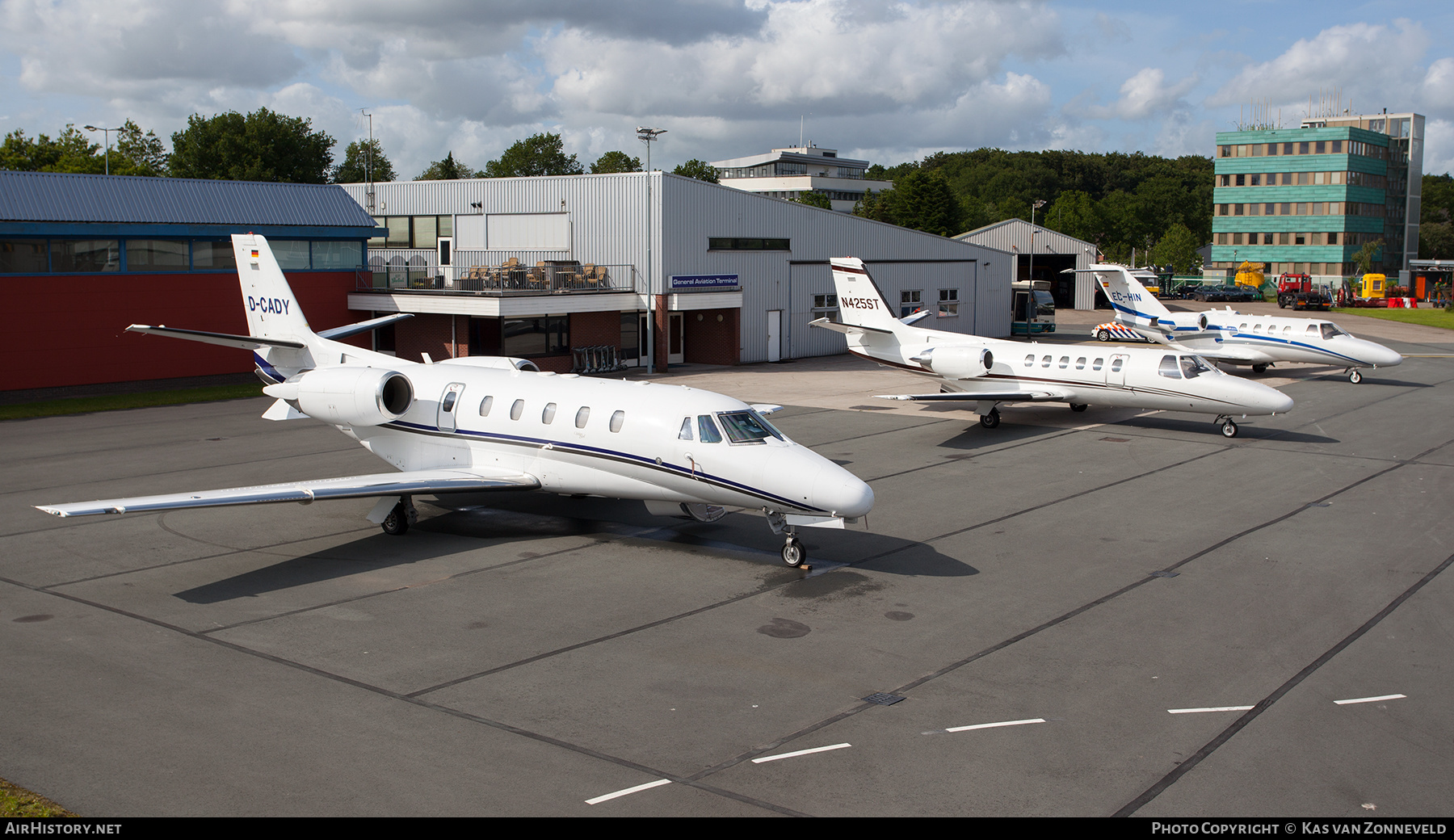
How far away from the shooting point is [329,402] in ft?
61.3

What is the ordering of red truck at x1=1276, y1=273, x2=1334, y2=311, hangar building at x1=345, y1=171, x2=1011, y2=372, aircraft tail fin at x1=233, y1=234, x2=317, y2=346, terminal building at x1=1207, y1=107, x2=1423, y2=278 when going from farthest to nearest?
terminal building at x1=1207, y1=107, x2=1423, y2=278, red truck at x1=1276, y1=273, x2=1334, y2=311, hangar building at x1=345, y1=171, x2=1011, y2=372, aircraft tail fin at x1=233, y1=234, x2=317, y2=346

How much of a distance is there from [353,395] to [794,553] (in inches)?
332

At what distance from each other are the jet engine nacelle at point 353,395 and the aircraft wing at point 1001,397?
13.2 m

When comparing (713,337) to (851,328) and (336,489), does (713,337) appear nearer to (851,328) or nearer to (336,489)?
(851,328)

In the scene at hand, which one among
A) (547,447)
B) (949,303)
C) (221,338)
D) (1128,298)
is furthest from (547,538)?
(949,303)

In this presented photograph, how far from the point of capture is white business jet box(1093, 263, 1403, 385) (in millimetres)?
39375

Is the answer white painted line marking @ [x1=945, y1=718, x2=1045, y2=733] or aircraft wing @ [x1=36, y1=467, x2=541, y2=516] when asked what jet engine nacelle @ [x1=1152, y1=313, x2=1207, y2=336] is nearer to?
aircraft wing @ [x1=36, y1=467, x2=541, y2=516]

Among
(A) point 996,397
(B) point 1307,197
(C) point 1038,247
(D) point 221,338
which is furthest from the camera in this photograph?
(B) point 1307,197

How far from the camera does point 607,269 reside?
42938mm

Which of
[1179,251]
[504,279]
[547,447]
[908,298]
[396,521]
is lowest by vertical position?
[396,521]

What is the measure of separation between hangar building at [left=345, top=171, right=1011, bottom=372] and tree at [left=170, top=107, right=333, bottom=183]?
46.1m

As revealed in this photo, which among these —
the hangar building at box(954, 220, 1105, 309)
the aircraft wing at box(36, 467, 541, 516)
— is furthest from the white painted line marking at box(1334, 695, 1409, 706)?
the hangar building at box(954, 220, 1105, 309)

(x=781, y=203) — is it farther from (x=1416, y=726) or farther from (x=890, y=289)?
(x=1416, y=726)

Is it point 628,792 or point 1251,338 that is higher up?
point 1251,338
